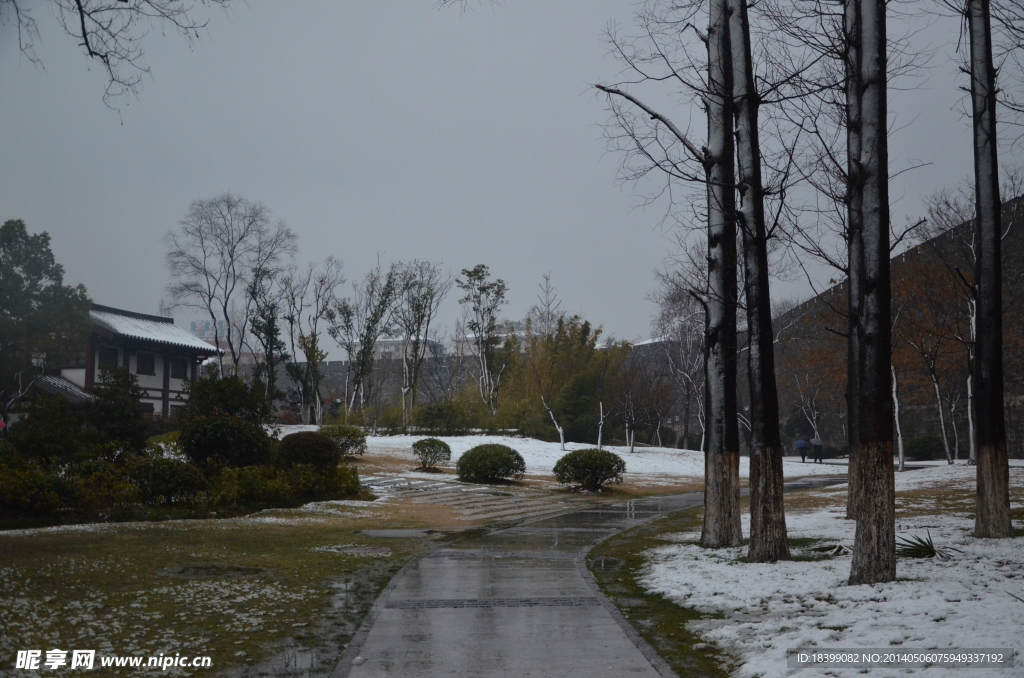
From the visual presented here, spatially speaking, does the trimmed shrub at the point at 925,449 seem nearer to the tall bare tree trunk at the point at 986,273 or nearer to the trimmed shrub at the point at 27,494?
the tall bare tree trunk at the point at 986,273

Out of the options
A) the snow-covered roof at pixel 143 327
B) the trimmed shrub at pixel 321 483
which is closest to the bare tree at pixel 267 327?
the snow-covered roof at pixel 143 327

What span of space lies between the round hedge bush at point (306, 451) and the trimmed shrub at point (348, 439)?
355 inches

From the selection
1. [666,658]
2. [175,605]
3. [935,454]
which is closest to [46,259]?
[175,605]

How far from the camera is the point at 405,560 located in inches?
384

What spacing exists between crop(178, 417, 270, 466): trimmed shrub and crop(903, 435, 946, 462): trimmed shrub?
32.4 meters

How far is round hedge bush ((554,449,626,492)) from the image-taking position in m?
23.8

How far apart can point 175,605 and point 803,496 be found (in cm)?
1743

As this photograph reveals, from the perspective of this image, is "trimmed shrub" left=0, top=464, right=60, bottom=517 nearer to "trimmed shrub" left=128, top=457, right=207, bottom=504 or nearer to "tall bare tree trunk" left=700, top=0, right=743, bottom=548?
"trimmed shrub" left=128, top=457, right=207, bottom=504

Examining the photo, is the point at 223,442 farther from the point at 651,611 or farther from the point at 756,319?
the point at 651,611

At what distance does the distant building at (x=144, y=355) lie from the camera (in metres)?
36.9

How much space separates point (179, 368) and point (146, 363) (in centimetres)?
252

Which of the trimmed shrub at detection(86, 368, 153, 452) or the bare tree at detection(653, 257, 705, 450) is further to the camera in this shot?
the bare tree at detection(653, 257, 705, 450)

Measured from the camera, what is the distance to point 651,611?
682cm

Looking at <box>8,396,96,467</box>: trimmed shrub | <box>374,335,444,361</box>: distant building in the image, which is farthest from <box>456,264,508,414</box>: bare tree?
<box>8,396,96,467</box>: trimmed shrub
